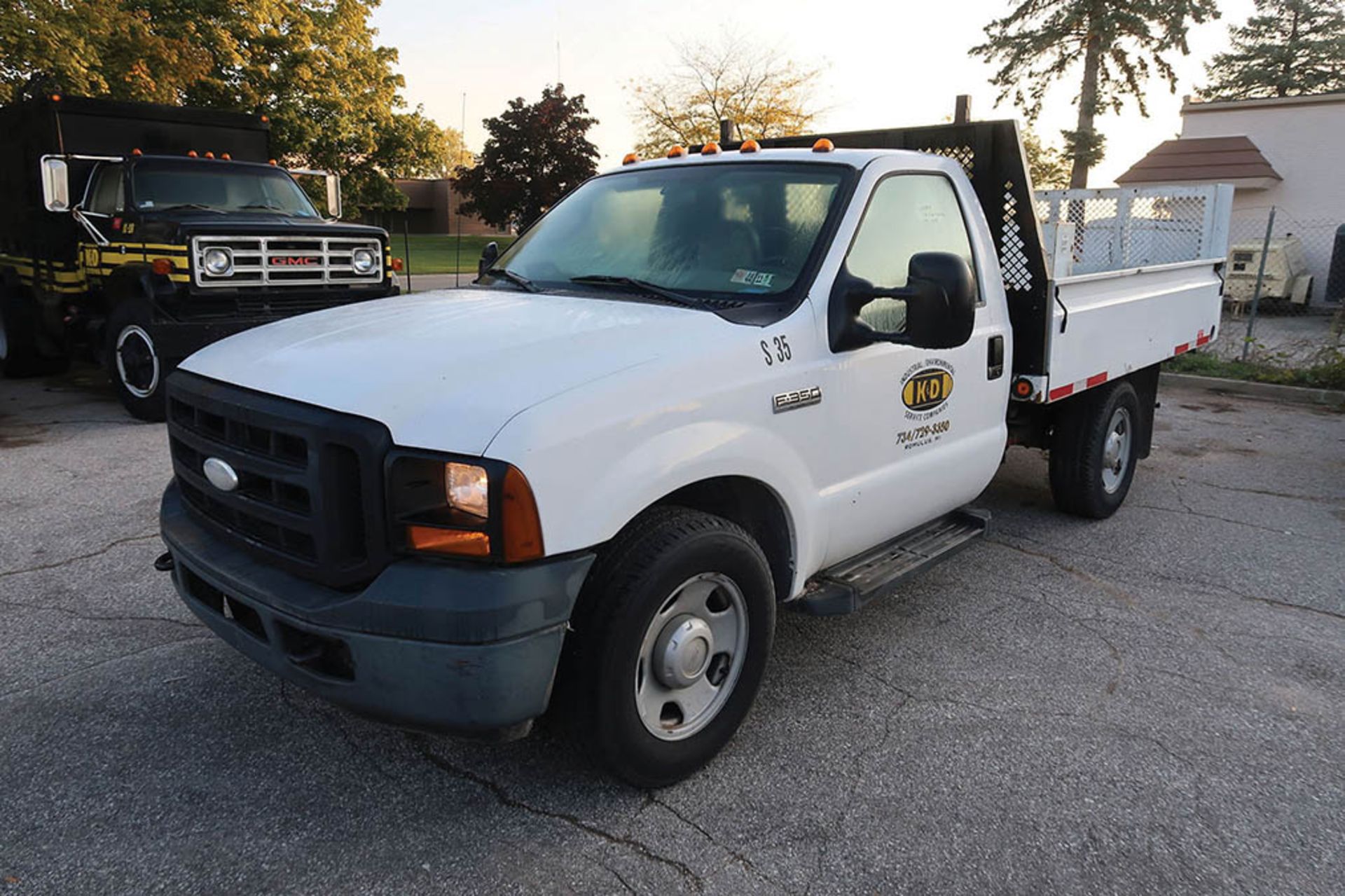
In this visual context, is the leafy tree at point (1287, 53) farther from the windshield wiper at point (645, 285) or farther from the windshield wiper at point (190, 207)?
the windshield wiper at point (645, 285)

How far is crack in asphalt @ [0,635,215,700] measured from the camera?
3553mm

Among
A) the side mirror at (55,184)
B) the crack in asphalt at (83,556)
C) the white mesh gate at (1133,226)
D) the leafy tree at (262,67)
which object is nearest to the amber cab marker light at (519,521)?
the crack in asphalt at (83,556)

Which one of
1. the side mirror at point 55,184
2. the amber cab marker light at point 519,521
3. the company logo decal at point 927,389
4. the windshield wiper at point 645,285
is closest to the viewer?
the amber cab marker light at point 519,521

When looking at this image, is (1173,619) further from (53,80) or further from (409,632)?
(53,80)

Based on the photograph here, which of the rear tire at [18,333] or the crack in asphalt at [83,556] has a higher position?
the rear tire at [18,333]

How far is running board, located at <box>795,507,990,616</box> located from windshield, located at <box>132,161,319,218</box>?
26.0 feet

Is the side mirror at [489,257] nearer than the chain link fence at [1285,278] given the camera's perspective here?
Yes

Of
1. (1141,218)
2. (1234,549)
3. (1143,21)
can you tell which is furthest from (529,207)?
(1234,549)

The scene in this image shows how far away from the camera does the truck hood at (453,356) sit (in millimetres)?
2502

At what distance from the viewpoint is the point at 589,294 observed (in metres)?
3.58

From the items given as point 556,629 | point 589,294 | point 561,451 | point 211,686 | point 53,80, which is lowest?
point 211,686

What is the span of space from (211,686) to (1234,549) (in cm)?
518

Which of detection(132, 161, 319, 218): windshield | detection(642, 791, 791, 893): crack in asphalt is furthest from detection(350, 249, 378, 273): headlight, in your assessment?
detection(642, 791, 791, 893): crack in asphalt

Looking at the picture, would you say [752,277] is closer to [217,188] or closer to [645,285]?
[645,285]
